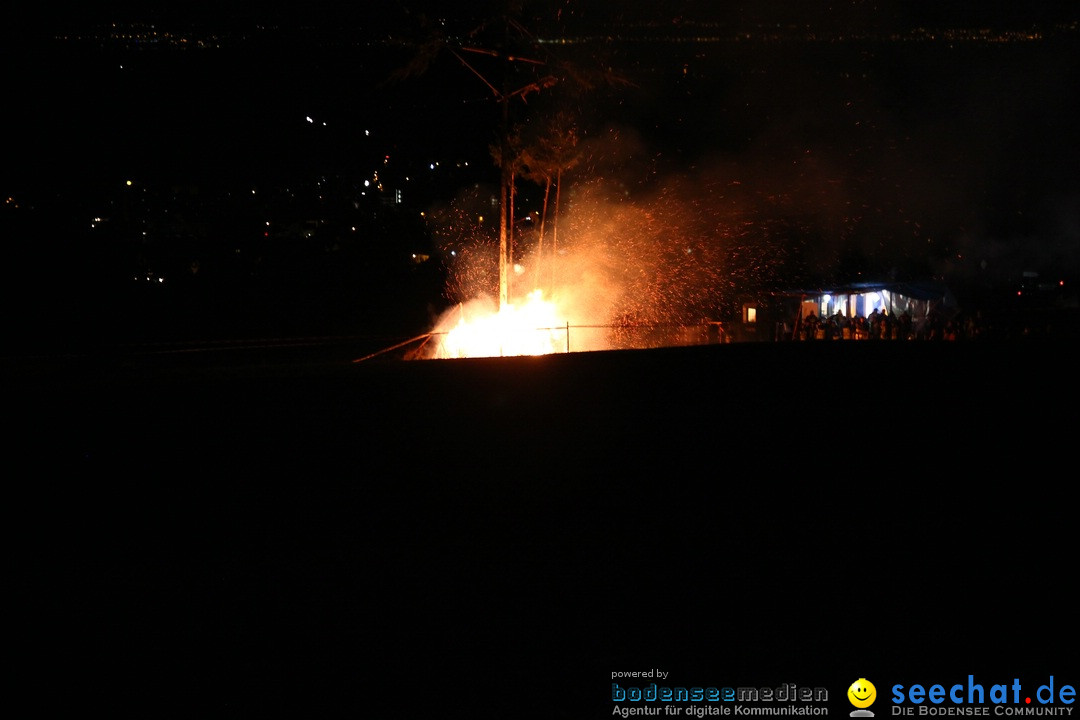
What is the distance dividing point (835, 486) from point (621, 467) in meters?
1.64

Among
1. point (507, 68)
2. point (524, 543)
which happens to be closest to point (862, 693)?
point (524, 543)

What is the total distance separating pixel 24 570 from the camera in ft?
16.5

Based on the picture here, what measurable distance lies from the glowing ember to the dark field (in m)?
8.93

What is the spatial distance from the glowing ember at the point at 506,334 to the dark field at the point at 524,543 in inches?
352

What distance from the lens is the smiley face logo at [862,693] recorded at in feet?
11.7

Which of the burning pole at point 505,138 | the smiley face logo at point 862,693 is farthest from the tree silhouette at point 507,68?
the smiley face logo at point 862,693

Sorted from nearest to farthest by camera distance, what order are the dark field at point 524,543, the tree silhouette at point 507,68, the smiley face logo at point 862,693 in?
the smiley face logo at point 862,693
the dark field at point 524,543
the tree silhouette at point 507,68

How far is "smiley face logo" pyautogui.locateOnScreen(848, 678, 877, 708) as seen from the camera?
3564 millimetres

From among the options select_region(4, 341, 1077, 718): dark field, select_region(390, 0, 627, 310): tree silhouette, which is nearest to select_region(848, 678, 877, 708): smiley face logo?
select_region(4, 341, 1077, 718): dark field

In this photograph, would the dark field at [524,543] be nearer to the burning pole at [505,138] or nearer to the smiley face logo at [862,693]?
the smiley face logo at [862,693]

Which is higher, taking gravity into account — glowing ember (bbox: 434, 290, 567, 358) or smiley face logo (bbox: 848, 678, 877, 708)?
glowing ember (bbox: 434, 290, 567, 358)

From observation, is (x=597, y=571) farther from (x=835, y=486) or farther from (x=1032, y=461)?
(x=1032, y=461)

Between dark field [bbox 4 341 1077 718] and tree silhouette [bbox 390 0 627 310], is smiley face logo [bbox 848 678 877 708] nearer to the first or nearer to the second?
dark field [bbox 4 341 1077 718]

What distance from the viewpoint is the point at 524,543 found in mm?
5246
